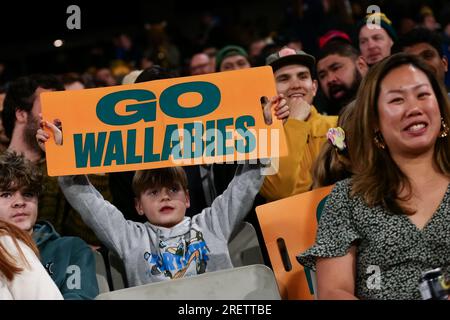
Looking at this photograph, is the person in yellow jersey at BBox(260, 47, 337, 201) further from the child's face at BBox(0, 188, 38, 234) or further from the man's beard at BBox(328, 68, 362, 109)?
the child's face at BBox(0, 188, 38, 234)

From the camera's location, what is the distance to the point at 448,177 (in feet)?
10.1

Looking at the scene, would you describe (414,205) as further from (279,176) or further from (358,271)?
(279,176)

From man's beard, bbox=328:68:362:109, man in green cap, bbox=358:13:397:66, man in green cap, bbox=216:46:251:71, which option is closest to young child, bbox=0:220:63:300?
man's beard, bbox=328:68:362:109

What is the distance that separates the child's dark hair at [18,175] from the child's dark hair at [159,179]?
40 cm

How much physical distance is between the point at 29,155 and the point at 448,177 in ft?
7.03

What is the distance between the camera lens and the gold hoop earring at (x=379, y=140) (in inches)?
124

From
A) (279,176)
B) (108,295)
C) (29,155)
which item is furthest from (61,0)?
(108,295)

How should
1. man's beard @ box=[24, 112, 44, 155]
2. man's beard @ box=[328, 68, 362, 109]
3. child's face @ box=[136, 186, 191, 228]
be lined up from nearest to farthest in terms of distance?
→ 1. child's face @ box=[136, 186, 191, 228]
2. man's beard @ box=[24, 112, 44, 155]
3. man's beard @ box=[328, 68, 362, 109]

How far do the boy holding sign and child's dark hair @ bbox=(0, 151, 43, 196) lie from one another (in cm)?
11

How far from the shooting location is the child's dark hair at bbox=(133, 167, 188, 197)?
3.72m

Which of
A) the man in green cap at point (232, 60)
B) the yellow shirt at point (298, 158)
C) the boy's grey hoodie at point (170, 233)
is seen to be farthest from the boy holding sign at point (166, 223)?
the man in green cap at point (232, 60)

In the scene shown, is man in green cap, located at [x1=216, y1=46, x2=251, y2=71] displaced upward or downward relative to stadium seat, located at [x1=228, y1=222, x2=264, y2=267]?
upward

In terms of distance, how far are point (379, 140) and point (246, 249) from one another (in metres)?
0.81

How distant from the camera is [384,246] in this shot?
2.92 metres
